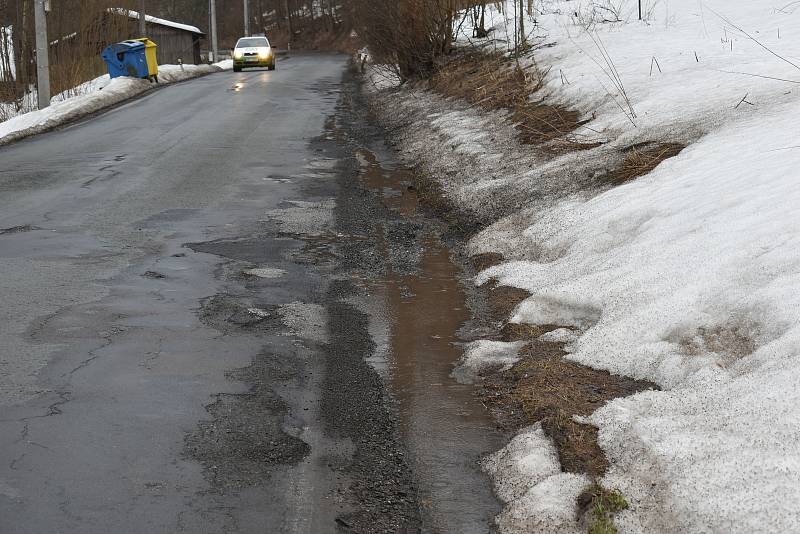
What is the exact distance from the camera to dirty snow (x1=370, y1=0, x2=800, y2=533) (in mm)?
3635

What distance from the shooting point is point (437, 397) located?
4.97 meters

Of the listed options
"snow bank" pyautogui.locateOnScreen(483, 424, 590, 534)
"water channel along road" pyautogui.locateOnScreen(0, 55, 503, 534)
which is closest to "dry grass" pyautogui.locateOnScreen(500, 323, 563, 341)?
"water channel along road" pyautogui.locateOnScreen(0, 55, 503, 534)

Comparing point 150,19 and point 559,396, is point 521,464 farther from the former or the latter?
point 150,19

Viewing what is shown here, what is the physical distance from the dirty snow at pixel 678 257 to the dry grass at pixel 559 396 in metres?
0.10

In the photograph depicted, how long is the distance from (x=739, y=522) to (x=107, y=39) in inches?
1419

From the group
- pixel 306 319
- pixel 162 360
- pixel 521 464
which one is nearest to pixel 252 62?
pixel 306 319

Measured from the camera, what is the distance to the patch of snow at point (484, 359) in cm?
531

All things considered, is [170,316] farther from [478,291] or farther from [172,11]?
[172,11]

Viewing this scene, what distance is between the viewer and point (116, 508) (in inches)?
143

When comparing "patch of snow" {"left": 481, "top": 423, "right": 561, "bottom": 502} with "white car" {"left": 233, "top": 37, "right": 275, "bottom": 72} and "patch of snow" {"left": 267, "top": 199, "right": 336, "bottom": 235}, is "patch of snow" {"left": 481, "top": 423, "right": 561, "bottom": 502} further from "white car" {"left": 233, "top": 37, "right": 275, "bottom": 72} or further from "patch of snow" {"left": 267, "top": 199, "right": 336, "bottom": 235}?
"white car" {"left": 233, "top": 37, "right": 275, "bottom": 72}

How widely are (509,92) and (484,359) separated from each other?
10.2 metres

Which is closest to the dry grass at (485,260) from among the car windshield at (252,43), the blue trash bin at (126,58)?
the blue trash bin at (126,58)

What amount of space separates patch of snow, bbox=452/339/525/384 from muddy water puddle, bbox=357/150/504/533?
7 cm

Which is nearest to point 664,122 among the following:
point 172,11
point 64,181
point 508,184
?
point 508,184
